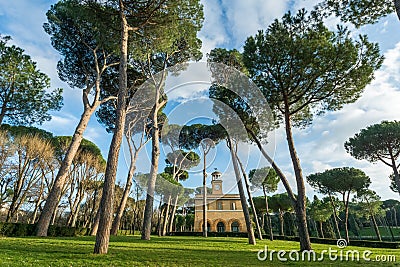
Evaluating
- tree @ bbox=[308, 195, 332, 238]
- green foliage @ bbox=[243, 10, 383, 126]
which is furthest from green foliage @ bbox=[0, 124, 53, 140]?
tree @ bbox=[308, 195, 332, 238]

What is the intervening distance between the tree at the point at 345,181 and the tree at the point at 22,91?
22865 mm

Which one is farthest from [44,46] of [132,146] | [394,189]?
[394,189]

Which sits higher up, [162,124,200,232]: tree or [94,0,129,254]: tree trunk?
[162,124,200,232]: tree

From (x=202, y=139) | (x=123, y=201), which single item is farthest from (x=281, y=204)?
(x=123, y=201)

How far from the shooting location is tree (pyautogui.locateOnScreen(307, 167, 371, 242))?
21.3 meters

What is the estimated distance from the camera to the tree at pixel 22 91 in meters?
13.3

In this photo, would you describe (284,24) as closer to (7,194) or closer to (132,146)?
(132,146)

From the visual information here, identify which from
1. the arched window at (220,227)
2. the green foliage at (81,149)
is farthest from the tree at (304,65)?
the arched window at (220,227)

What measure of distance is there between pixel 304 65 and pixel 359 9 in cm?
227

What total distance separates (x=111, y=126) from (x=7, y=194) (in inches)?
479

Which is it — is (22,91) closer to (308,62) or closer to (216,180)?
(216,180)

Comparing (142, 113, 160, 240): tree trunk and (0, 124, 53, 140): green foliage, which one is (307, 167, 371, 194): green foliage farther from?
(0, 124, 53, 140): green foliage

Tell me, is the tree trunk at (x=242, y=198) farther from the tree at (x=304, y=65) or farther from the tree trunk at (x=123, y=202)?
the tree trunk at (x=123, y=202)

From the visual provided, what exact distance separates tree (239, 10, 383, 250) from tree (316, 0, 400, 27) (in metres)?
0.57
